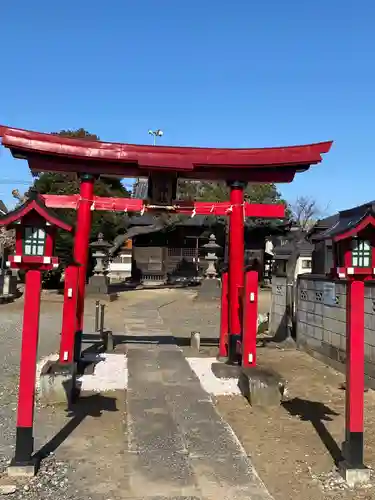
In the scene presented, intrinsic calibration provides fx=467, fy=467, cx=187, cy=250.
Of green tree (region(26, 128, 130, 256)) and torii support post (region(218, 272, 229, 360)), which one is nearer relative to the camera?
torii support post (region(218, 272, 229, 360))

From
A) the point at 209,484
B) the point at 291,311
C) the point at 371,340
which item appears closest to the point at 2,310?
the point at 291,311

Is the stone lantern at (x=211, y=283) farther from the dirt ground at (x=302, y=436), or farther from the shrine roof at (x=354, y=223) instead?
the shrine roof at (x=354, y=223)

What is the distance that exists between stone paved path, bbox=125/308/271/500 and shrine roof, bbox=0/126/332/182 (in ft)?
12.8

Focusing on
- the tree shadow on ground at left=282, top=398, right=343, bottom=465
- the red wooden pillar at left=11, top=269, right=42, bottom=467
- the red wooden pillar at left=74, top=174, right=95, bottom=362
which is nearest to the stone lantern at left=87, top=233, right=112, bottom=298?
the red wooden pillar at left=74, top=174, right=95, bottom=362

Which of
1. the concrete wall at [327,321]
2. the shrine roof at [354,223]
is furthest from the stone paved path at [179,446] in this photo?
the concrete wall at [327,321]

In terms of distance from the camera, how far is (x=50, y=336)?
13.9 meters

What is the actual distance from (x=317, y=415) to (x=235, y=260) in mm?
3361

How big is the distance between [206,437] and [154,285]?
26847 millimetres

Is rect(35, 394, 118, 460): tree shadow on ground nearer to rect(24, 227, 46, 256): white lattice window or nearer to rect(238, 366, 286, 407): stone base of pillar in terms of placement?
rect(238, 366, 286, 407): stone base of pillar

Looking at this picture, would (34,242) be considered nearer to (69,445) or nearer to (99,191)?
(69,445)

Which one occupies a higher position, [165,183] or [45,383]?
[165,183]

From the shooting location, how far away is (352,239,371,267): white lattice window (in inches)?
197

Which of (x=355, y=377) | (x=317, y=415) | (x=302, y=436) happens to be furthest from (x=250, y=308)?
(x=355, y=377)

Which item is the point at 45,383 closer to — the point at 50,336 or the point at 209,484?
the point at 209,484
